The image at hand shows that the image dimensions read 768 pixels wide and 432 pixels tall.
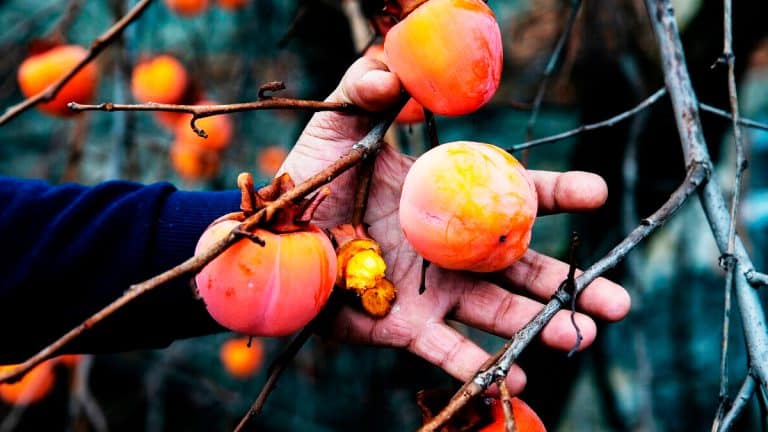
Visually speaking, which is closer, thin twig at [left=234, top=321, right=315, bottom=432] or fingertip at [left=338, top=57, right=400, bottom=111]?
thin twig at [left=234, top=321, right=315, bottom=432]

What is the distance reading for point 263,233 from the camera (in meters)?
0.78

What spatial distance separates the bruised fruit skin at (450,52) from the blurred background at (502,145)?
416mm

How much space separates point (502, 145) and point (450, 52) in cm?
233

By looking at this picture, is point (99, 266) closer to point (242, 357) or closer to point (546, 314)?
point (546, 314)

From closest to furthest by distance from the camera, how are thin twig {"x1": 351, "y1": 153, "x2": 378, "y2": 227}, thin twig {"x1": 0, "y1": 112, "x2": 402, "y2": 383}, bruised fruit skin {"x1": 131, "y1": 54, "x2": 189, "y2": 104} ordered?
thin twig {"x1": 0, "y1": 112, "x2": 402, "y2": 383}, thin twig {"x1": 351, "y1": 153, "x2": 378, "y2": 227}, bruised fruit skin {"x1": 131, "y1": 54, "x2": 189, "y2": 104}

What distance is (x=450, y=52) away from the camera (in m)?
0.83

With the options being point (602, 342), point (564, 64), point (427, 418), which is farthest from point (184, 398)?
point (427, 418)

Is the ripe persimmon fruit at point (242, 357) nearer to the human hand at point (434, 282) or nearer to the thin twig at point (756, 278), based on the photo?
the human hand at point (434, 282)

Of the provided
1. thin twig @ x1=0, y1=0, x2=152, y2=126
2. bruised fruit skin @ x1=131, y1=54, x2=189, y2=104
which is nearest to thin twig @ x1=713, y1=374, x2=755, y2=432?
thin twig @ x1=0, y1=0, x2=152, y2=126

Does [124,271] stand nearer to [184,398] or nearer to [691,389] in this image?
[691,389]

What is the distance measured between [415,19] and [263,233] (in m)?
0.35

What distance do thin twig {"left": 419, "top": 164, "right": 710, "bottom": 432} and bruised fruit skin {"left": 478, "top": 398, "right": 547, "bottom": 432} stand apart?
0.09 m

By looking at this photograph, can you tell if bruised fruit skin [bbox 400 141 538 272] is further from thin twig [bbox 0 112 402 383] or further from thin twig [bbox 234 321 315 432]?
thin twig [bbox 234 321 315 432]

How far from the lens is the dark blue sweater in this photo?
3.92 ft
